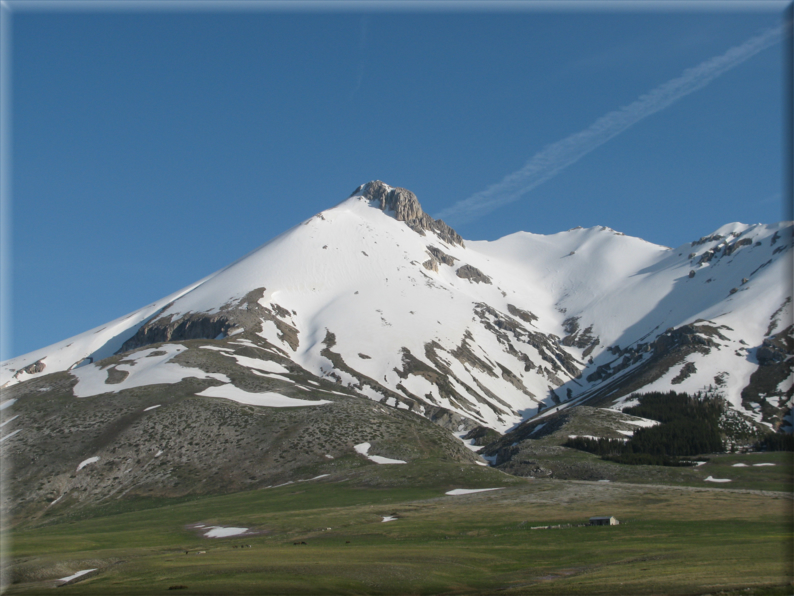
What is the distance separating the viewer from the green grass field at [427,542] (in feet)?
134

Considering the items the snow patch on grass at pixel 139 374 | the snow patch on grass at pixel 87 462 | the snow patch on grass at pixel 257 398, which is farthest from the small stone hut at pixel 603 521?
the snow patch on grass at pixel 139 374

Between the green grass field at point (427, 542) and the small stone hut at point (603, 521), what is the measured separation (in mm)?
2537

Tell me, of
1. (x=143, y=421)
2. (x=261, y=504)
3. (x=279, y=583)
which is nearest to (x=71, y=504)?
(x=143, y=421)

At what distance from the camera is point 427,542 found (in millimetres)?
61594

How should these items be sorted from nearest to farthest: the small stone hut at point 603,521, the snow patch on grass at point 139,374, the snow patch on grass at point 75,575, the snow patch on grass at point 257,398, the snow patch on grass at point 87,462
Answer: the snow patch on grass at point 75,575 < the small stone hut at point 603,521 < the snow patch on grass at point 87,462 < the snow patch on grass at point 257,398 < the snow patch on grass at point 139,374

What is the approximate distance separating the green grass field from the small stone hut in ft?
8.32

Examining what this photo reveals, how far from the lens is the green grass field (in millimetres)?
40781

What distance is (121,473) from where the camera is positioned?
12200cm

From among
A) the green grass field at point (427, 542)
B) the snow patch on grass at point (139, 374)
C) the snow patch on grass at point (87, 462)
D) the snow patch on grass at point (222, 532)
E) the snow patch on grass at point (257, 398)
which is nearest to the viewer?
the green grass field at point (427, 542)

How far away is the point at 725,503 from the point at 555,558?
3975 centimetres

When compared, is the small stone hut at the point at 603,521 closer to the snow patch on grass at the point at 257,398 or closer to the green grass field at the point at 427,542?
the green grass field at the point at 427,542

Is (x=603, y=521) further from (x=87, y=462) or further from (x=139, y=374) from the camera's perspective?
(x=139, y=374)

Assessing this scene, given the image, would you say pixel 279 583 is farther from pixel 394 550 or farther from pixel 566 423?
pixel 566 423

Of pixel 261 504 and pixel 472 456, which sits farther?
pixel 472 456
